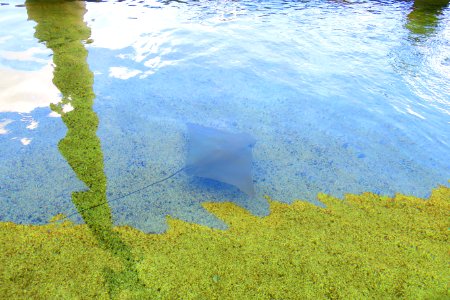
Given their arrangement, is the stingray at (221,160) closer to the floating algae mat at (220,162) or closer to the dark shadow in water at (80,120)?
the floating algae mat at (220,162)

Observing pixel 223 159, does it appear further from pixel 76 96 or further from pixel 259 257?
pixel 76 96

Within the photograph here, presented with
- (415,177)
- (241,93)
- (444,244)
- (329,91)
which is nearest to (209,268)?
(444,244)

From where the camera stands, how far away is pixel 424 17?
881cm

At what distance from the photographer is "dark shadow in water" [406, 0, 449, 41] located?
7.81 metres

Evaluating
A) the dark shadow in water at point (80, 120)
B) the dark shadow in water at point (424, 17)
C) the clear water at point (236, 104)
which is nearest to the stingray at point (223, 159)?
the clear water at point (236, 104)

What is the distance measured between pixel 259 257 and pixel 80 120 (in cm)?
323

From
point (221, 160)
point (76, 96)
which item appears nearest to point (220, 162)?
point (221, 160)

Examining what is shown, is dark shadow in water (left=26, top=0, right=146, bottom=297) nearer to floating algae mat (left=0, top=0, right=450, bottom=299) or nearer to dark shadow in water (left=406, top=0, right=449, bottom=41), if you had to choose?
floating algae mat (left=0, top=0, right=450, bottom=299)

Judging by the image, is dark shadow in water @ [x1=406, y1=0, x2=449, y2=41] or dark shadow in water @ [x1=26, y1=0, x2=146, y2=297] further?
dark shadow in water @ [x1=406, y1=0, x2=449, y2=41]

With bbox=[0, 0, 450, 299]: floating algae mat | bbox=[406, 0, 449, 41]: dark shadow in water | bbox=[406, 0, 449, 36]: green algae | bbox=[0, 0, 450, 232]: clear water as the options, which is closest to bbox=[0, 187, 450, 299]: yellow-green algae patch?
bbox=[0, 0, 450, 299]: floating algae mat

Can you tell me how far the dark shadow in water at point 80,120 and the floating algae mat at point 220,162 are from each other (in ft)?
0.07

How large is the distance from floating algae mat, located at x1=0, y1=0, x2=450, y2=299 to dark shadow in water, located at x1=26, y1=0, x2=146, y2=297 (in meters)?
0.02

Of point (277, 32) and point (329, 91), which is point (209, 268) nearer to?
point (329, 91)

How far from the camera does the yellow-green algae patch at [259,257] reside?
2.59m
